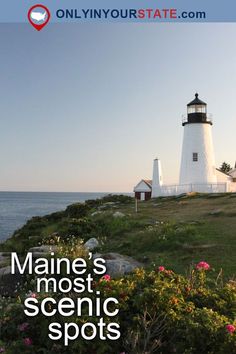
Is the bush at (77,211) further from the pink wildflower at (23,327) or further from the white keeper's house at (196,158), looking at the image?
the pink wildflower at (23,327)

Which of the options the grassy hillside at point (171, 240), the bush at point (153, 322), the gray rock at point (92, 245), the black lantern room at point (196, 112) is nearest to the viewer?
the bush at point (153, 322)

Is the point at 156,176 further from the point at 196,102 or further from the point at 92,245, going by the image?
the point at 92,245

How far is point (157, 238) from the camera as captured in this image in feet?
35.9

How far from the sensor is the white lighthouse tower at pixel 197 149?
105 feet

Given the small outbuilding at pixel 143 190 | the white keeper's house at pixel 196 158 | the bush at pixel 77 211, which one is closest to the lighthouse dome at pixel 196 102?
the white keeper's house at pixel 196 158

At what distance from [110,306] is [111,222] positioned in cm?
1112

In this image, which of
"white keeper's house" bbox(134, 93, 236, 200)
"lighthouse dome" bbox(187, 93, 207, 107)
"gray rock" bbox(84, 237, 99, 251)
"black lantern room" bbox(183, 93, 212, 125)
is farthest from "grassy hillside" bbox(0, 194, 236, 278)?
"lighthouse dome" bbox(187, 93, 207, 107)

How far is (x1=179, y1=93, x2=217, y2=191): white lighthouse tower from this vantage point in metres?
32.2

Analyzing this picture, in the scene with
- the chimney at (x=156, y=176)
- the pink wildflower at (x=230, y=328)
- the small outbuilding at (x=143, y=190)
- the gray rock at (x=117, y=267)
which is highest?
the chimney at (x=156, y=176)

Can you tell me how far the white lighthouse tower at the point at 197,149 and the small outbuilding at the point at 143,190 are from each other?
582 centimetres

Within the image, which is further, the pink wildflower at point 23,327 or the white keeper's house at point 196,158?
the white keeper's house at point 196,158

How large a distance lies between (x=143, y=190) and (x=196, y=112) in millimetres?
9877

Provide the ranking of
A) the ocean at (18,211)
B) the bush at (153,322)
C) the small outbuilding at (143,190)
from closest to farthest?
1. the bush at (153,322)
2. the ocean at (18,211)
3. the small outbuilding at (143,190)

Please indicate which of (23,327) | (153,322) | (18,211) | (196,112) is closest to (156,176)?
(196,112)
